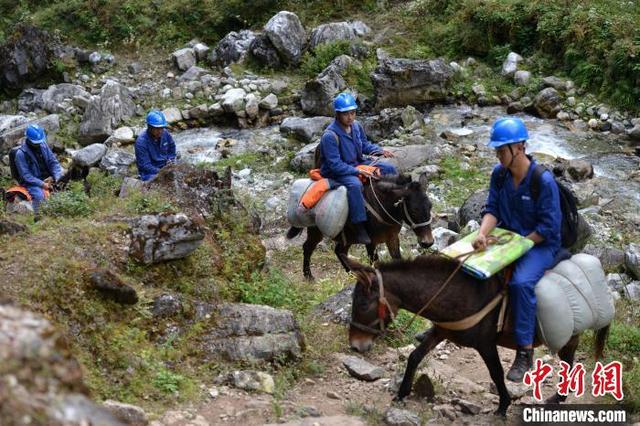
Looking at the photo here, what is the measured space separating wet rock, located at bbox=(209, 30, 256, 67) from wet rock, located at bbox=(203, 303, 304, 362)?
14.4 meters

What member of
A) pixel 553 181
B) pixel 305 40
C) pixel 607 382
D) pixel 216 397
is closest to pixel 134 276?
pixel 216 397

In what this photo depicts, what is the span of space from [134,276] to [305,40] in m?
14.7

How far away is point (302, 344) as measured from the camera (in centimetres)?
672

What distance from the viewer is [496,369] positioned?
6023 millimetres

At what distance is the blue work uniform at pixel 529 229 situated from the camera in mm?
5781

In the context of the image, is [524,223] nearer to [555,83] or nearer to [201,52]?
[555,83]

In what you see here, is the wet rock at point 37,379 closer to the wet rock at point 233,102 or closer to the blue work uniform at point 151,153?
the blue work uniform at point 151,153

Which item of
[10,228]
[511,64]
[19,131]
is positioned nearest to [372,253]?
[10,228]

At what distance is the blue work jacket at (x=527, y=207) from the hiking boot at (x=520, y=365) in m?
0.88

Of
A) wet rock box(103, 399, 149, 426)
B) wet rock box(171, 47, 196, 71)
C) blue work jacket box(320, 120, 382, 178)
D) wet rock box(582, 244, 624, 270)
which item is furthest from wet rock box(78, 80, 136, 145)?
wet rock box(103, 399, 149, 426)

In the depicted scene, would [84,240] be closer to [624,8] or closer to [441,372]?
[441,372]

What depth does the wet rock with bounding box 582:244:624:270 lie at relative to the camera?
10.7 metres

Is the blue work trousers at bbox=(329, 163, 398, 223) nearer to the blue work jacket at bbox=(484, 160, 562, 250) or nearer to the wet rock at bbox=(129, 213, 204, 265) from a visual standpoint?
the wet rock at bbox=(129, 213, 204, 265)

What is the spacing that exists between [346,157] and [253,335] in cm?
329
